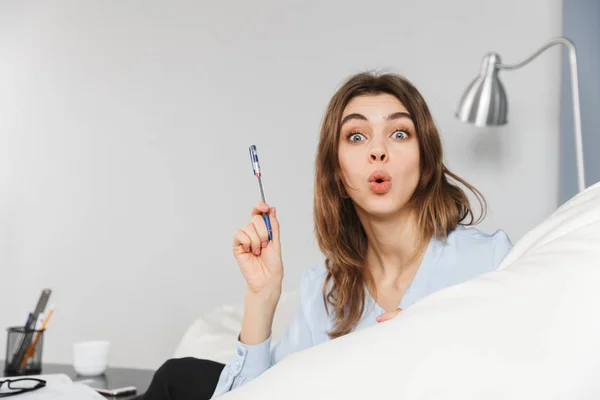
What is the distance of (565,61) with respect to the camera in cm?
167

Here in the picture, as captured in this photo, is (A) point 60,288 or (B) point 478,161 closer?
(B) point 478,161

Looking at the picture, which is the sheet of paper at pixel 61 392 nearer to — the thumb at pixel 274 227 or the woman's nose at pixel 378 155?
the thumb at pixel 274 227

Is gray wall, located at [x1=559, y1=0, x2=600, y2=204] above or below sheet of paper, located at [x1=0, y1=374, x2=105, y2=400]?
above

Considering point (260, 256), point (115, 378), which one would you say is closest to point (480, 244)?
point (260, 256)

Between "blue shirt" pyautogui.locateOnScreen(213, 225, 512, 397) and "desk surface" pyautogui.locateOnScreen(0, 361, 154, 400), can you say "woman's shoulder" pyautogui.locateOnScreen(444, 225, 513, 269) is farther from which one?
"desk surface" pyautogui.locateOnScreen(0, 361, 154, 400)

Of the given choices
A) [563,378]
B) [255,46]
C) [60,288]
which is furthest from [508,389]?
[60,288]

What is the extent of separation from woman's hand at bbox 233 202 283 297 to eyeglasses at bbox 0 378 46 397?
385 millimetres

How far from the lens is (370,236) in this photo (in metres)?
1.25

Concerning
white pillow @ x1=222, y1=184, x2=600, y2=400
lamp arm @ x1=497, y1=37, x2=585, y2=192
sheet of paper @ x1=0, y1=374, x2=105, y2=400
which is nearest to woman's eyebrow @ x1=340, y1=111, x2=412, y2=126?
lamp arm @ x1=497, y1=37, x2=585, y2=192

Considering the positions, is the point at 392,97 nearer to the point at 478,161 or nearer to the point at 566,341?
the point at 478,161

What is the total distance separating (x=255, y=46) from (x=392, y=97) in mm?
960

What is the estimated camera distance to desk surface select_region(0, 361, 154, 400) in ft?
4.65

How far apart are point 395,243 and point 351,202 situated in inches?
6.0

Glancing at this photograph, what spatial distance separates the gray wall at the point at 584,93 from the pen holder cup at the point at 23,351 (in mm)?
1380
